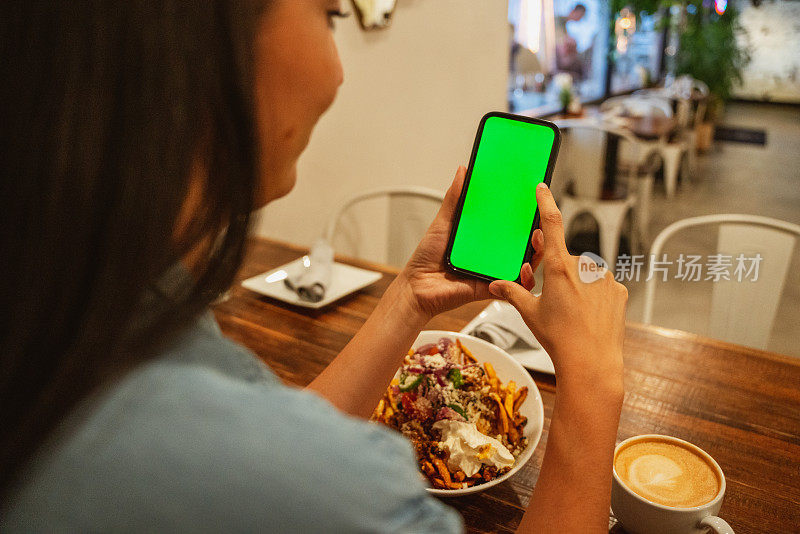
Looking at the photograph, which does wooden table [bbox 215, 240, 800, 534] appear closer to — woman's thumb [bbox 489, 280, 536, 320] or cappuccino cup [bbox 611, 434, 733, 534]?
cappuccino cup [bbox 611, 434, 733, 534]

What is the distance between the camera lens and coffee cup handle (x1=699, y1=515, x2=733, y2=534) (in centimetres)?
58

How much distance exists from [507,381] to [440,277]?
193 mm

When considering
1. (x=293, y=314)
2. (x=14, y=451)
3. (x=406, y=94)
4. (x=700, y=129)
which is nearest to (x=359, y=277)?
(x=293, y=314)

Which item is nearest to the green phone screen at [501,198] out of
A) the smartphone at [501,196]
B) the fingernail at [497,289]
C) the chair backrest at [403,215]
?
the smartphone at [501,196]

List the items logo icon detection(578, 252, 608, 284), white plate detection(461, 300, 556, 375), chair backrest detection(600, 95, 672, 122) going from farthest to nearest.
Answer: chair backrest detection(600, 95, 672, 122) < white plate detection(461, 300, 556, 375) < logo icon detection(578, 252, 608, 284)

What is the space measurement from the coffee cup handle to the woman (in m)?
0.36

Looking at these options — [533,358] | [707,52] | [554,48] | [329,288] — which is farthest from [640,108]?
[533,358]

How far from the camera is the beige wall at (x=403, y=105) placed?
7.86 ft

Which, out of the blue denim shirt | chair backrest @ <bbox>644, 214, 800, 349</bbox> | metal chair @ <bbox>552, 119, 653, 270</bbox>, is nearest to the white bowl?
the blue denim shirt

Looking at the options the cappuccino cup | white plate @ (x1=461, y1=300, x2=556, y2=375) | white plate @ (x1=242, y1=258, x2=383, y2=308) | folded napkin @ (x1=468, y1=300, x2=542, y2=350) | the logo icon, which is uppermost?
the logo icon

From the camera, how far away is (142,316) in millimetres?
404

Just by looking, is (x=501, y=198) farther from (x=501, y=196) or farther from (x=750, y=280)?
(x=750, y=280)

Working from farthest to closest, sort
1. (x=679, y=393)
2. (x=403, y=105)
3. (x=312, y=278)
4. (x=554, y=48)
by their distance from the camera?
1. (x=554, y=48)
2. (x=403, y=105)
3. (x=312, y=278)
4. (x=679, y=393)

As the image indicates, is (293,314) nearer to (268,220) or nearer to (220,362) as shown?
(220,362)
